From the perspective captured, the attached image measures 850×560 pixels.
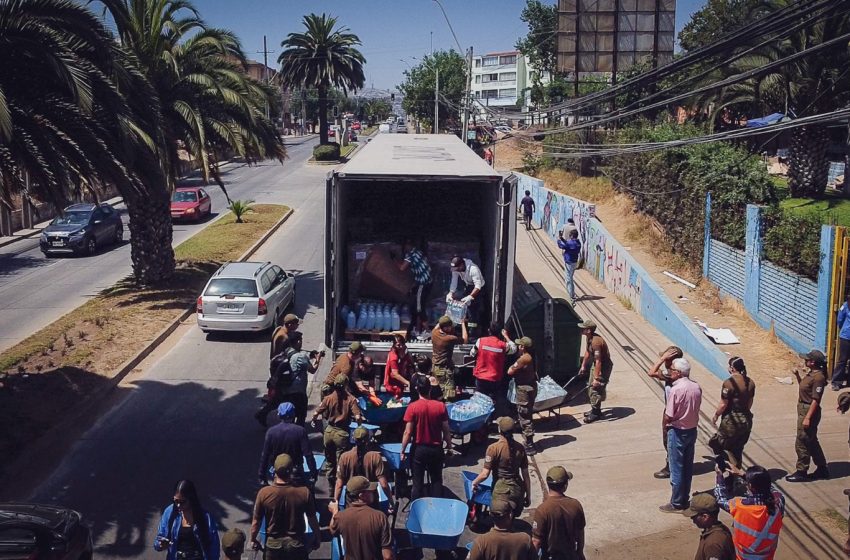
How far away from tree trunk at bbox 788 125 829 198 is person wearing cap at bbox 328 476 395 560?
23.0 metres

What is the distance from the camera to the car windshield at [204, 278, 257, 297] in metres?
16.9

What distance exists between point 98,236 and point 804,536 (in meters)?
25.4

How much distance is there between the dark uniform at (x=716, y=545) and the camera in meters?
6.12

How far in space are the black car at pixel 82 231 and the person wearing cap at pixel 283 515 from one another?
2162 cm

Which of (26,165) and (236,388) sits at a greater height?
(26,165)

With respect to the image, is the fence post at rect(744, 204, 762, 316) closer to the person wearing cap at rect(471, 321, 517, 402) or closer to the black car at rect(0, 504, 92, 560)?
the person wearing cap at rect(471, 321, 517, 402)

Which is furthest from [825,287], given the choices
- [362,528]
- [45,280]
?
[45,280]

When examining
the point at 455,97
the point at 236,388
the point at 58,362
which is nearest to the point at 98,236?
the point at 58,362

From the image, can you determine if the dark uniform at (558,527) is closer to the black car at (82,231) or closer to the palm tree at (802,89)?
the palm tree at (802,89)

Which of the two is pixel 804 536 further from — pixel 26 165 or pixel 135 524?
pixel 26 165

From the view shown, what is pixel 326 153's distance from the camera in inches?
2373

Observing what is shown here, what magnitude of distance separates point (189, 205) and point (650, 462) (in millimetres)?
27916

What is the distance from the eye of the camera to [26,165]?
450 inches

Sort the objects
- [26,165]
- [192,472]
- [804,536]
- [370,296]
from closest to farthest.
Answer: [804,536] < [192,472] < [26,165] < [370,296]
